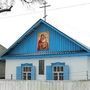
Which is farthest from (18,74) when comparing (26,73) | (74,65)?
(74,65)

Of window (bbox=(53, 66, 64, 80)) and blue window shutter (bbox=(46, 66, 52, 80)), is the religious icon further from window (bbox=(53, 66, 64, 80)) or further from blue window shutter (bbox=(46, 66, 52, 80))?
window (bbox=(53, 66, 64, 80))

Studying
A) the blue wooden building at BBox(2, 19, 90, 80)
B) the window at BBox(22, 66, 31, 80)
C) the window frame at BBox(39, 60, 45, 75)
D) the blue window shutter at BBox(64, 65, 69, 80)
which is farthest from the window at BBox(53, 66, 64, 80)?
the window at BBox(22, 66, 31, 80)

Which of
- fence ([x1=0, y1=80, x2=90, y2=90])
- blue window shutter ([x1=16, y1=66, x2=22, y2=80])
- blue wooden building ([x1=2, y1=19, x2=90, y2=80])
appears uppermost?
blue wooden building ([x1=2, y1=19, x2=90, y2=80])

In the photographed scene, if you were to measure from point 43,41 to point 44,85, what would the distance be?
429 inches

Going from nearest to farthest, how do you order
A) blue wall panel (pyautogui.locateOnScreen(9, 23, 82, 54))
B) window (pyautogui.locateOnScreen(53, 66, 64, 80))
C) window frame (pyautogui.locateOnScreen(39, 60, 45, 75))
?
window (pyautogui.locateOnScreen(53, 66, 64, 80)) → blue wall panel (pyautogui.locateOnScreen(9, 23, 82, 54)) → window frame (pyautogui.locateOnScreen(39, 60, 45, 75))

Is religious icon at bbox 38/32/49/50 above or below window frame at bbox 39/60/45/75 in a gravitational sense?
above

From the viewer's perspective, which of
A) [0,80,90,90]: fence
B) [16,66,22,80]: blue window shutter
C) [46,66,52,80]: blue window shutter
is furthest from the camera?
[16,66,22,80]: blue window shutter

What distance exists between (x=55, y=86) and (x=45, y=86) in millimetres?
607

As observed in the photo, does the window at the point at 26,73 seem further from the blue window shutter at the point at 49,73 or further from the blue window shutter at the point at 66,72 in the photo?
the blue window shutter at the point at 66,72

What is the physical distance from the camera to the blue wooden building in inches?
985

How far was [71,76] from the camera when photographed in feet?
82.5

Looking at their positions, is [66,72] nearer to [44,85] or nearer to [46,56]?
[46,56]

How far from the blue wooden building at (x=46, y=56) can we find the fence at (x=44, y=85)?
22.5 feet

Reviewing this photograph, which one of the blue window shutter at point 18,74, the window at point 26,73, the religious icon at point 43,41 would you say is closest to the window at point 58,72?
the religious icon at point 43,41
